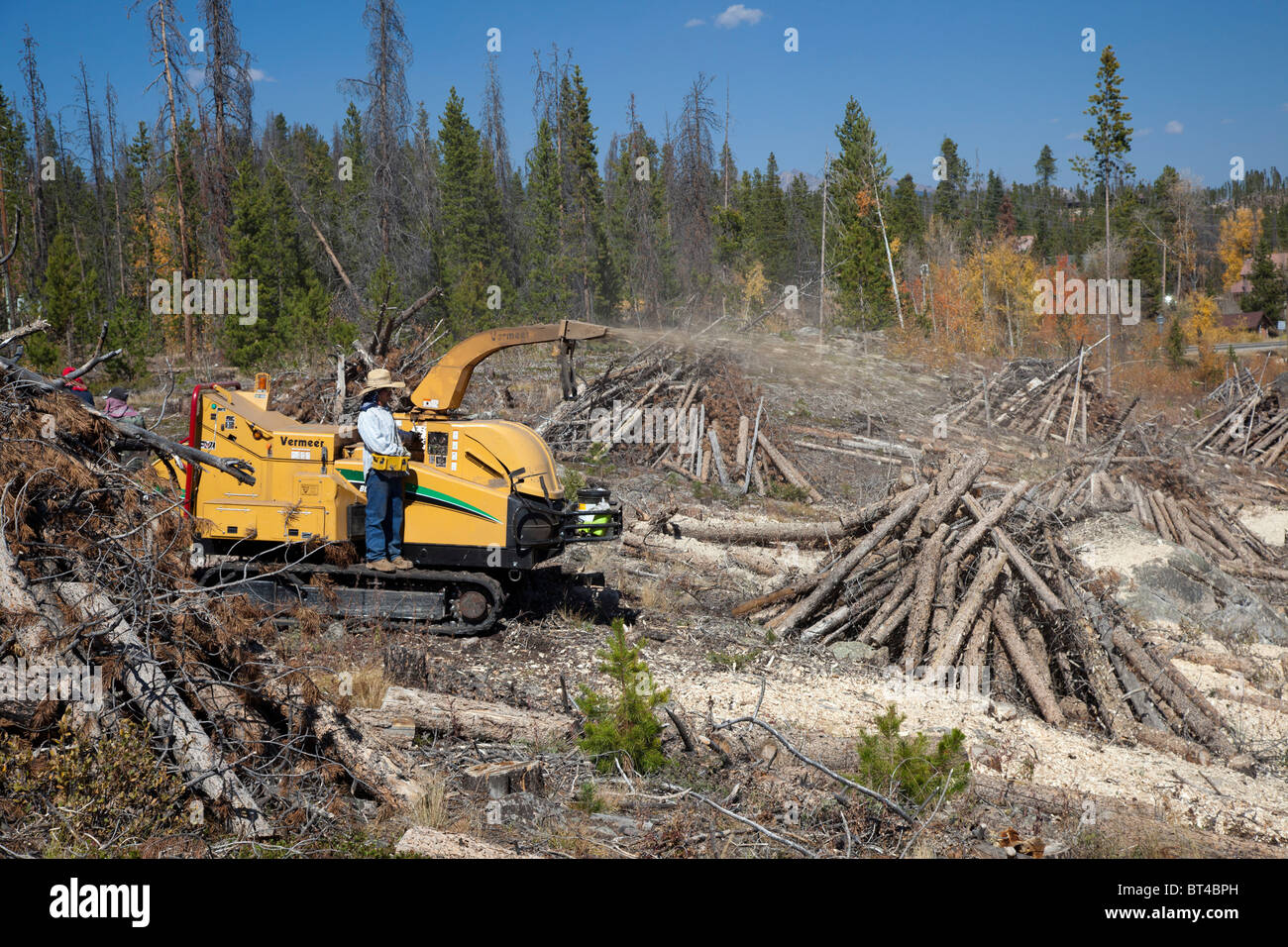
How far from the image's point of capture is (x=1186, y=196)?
192 feet

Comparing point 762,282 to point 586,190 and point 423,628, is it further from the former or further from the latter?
point 423,628

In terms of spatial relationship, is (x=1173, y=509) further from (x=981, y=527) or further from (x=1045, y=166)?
(x=1045, y=166)

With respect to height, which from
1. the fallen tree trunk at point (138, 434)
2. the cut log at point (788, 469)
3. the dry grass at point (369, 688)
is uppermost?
the fallen tree trunk at point (138, 434)

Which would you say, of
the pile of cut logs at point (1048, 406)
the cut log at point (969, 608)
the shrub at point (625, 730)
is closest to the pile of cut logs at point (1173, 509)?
the pile of cut logs at point (1048, 406)

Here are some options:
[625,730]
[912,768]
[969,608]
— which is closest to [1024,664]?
[969,608]

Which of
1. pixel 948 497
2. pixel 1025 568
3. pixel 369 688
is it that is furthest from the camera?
pixel 948 497

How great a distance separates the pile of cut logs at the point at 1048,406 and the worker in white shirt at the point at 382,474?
1720cm

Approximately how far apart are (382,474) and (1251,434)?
79.4 ft

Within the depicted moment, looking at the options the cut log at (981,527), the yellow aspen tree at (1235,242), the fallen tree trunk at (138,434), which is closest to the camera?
the fallen tree trunk at (138,434)

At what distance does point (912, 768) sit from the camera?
17.6 ft

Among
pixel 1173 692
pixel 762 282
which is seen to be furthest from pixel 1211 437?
pixel 762 282

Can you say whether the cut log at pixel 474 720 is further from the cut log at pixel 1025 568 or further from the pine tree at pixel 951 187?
the pine tree at pixel 951 187

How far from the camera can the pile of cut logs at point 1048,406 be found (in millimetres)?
23578

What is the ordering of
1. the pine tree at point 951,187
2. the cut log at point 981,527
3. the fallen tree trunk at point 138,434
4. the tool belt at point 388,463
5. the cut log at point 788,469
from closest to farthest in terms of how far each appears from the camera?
the fallen tree trunk at point 138,434
the tool belt at point 388,463
the cut log at point 981,527
the cut log at point 788,469
the pine tree at point 951,187
